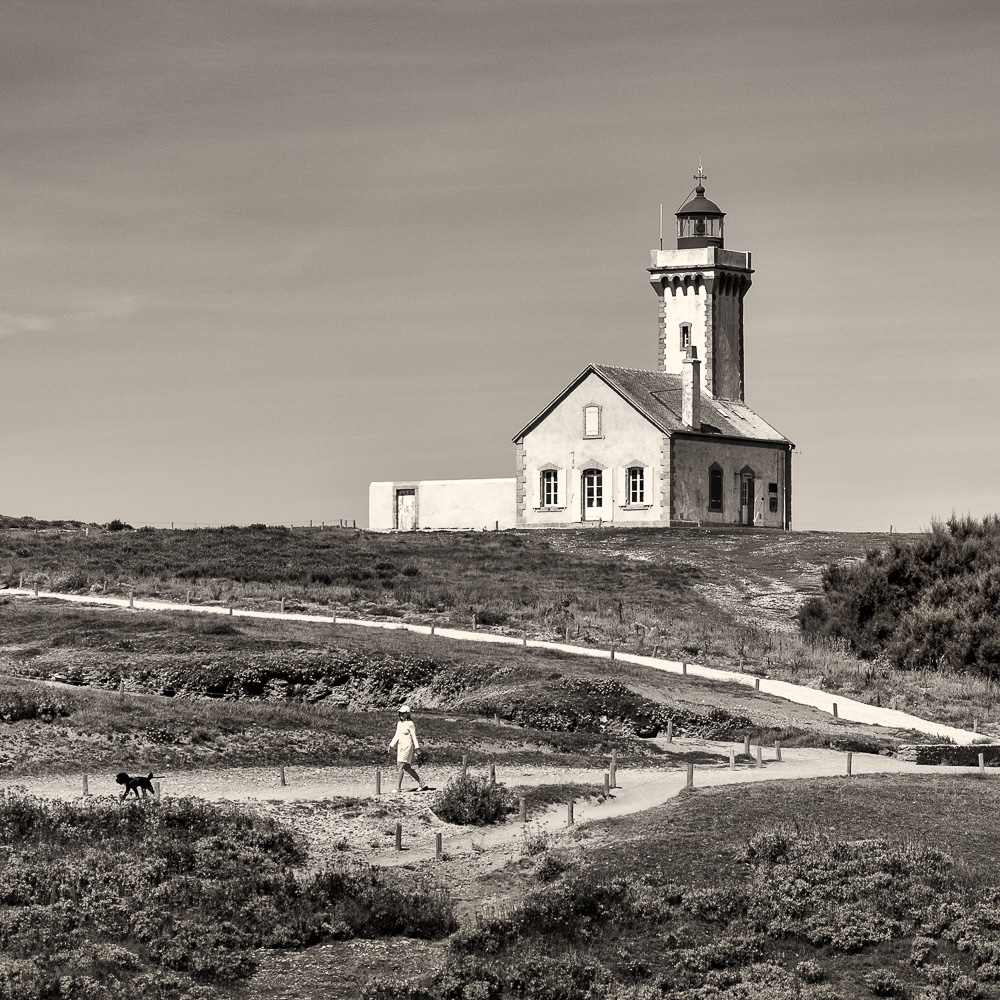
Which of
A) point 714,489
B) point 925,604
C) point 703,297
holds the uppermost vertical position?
point 703,297

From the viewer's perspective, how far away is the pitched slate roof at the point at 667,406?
223 feet

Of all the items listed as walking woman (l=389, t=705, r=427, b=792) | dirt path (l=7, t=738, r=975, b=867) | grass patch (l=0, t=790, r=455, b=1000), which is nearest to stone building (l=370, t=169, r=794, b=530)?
dirt path (l=7, t=738, r=975, b=867)

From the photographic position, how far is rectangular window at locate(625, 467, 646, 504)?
6794 cm

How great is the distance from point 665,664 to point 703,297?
33.9 m

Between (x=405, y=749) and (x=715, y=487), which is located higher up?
(x=715, y=487)

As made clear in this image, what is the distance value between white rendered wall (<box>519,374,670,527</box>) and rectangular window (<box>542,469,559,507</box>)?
0.22 m

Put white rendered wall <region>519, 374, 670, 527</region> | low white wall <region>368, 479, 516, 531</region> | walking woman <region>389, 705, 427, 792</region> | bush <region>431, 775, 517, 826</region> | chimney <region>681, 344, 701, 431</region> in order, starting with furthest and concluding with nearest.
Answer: low white wall <region>368, 479, 516, 531</region> → chimney <region>681, 344, 701, 431</region> → white rendered wall <region>519, 374, 670, 527</region> → walking woman <region>389, 705, 427, 792</region> → bush <region>431, 775, 517, 826</region>

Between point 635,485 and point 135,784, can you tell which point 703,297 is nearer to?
point 635,485

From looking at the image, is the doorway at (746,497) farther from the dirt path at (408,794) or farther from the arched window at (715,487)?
the dirt path at (408,794)

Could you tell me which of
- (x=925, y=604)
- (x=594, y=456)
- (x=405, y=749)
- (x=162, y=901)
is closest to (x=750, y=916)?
(x=162, y=901)

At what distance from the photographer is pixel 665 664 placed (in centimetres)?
4116

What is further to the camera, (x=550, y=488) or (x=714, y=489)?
(x=550, y=488)

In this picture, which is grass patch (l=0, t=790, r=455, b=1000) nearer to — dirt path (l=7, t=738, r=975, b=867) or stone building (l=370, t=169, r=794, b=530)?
dirt path (l=7, t=738, r=975, b=867)

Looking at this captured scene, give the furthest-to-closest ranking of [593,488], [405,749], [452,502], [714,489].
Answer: [452,502] → [593,488] → [714,489] → [405,749]
